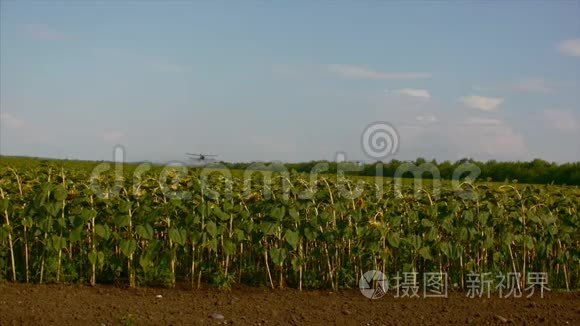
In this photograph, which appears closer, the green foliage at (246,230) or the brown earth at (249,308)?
the brown earth at (249,308)

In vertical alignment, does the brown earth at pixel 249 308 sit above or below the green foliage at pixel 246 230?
below

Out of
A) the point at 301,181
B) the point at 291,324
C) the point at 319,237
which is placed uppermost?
Result: the point at 301,181

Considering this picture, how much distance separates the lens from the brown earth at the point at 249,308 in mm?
7711

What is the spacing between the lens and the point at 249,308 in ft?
27.2

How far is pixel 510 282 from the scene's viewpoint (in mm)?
10094

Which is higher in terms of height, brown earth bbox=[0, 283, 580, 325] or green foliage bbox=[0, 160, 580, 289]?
green foliage bbox=[0, 160, 580, 289]

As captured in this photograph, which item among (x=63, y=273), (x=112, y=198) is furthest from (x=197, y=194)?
(x=63, y=273)

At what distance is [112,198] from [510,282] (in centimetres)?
511

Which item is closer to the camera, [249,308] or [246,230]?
[249,308]

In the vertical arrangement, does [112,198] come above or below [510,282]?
above

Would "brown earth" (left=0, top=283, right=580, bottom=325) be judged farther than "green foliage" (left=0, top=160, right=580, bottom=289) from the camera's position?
No

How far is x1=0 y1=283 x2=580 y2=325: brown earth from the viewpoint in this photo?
771 centimetres

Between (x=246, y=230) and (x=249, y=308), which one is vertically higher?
(x=246, y=230)

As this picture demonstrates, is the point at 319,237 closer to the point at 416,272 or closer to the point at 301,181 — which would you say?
the point at 301,181
